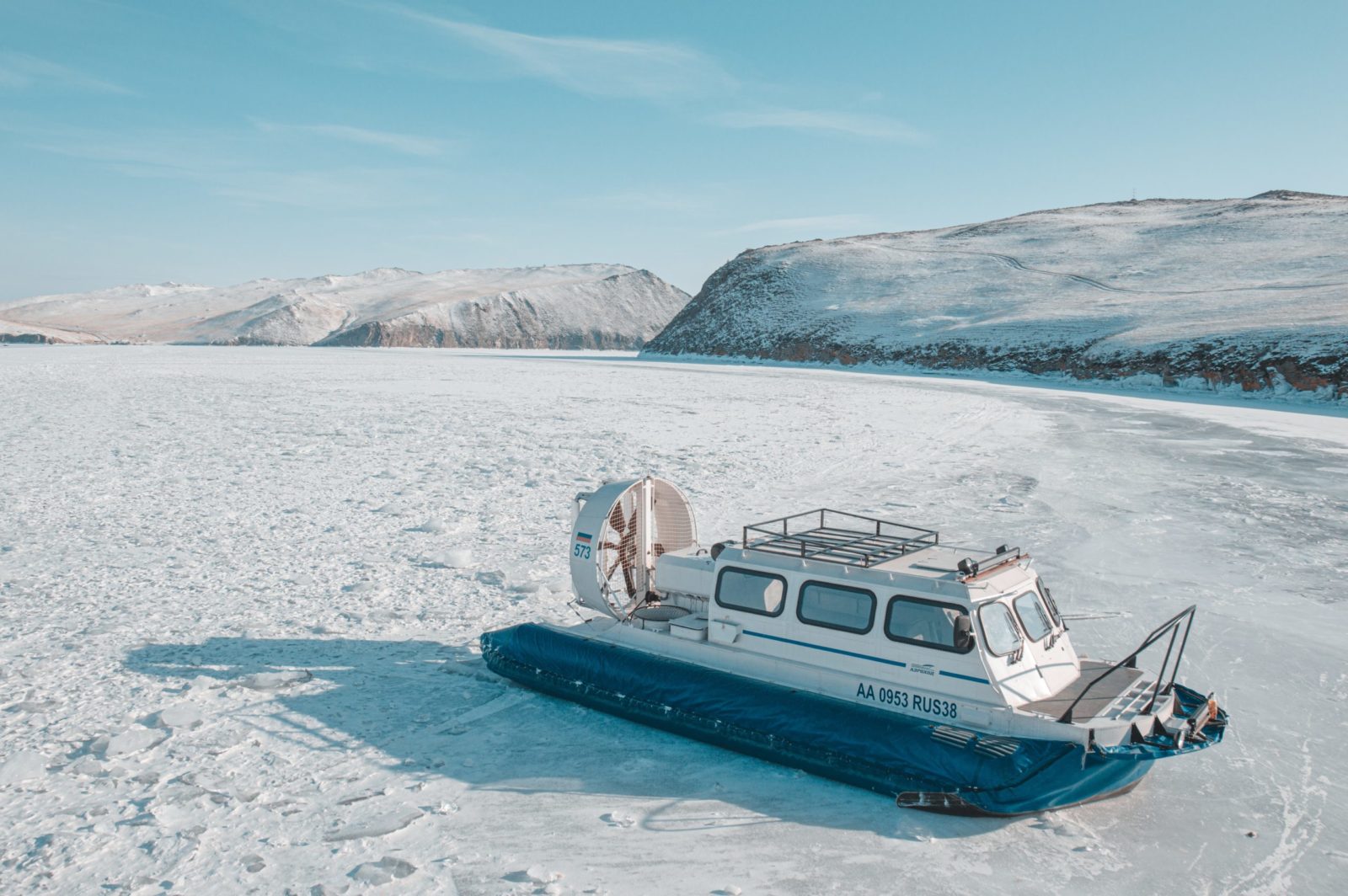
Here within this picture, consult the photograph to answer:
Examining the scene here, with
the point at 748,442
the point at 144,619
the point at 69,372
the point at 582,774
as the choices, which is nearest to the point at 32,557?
the point at 144,619

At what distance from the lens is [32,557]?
460 inches

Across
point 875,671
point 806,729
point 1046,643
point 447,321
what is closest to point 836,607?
point 875,671

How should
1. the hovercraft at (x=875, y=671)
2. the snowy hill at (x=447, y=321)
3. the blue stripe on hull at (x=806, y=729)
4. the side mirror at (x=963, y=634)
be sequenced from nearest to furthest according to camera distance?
the blue stripe on hull at (x=806, y=729) < the hovercraft at (x=875, y=671) < the side mirror at (x=963, y=634) < the snowy hill at (x=447, y=321)

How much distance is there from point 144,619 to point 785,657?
7.18 metres

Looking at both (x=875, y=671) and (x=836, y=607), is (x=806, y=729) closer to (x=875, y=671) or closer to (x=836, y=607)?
(x=875, y=671)

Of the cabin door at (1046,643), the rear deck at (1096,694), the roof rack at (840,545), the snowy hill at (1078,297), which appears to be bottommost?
the rear deck at (1096,694)

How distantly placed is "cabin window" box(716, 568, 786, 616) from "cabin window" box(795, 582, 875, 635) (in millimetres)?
214

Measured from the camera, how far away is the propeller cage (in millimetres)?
8750

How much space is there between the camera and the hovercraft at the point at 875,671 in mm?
6496

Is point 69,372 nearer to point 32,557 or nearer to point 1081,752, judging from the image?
point 32,557

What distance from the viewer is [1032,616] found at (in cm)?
745

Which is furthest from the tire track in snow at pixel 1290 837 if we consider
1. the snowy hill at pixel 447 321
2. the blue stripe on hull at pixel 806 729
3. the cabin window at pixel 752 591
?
the snowy hill at pixel 447 321

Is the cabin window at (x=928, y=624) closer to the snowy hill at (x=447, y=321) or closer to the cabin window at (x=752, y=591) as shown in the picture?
the cabin window at (x=752, y=591)

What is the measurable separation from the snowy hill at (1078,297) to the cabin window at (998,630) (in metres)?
35.8
